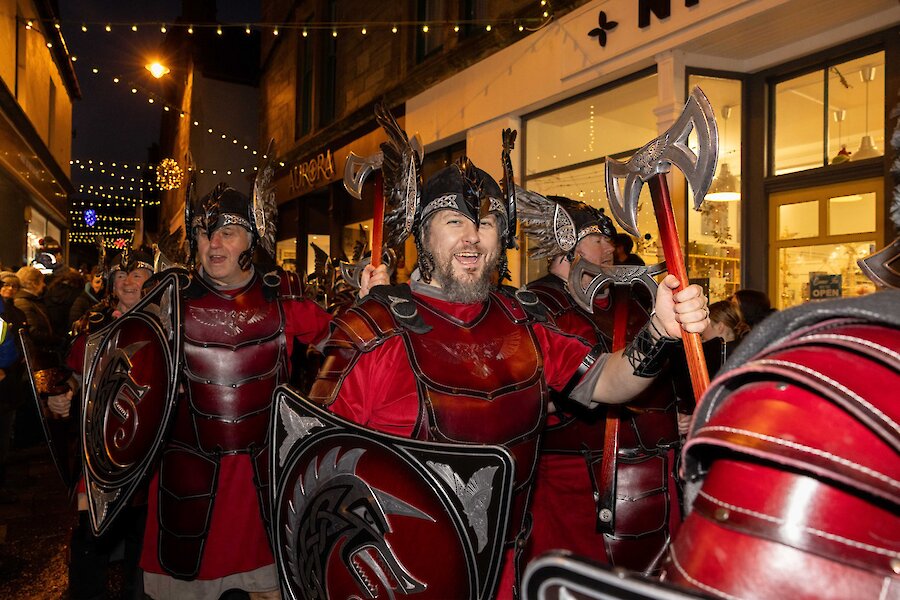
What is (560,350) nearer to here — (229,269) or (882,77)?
(229,269)

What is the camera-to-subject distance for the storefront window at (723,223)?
21.9 ft

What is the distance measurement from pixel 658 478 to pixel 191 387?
2.36 m

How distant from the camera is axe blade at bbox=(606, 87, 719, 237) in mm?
1796

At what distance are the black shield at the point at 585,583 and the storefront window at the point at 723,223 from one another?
6.28 meters

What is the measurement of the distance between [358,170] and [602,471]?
2166 millimetres

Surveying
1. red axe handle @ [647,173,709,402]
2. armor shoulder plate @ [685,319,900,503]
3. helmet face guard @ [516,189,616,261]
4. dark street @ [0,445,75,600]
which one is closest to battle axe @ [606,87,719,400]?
red axe handle @ [647,173,709,402]

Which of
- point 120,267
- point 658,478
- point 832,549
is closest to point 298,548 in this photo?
point 832,549

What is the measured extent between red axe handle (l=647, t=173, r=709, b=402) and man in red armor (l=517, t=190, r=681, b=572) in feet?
4.62

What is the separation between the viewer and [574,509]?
3.50 m

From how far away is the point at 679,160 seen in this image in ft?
6.27

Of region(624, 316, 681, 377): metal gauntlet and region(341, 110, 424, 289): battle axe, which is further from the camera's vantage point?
region(341, 110, 424, 289): battle axe

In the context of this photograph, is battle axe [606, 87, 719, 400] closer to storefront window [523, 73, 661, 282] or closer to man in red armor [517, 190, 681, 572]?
man in red armor [517, 190, 681, 572]

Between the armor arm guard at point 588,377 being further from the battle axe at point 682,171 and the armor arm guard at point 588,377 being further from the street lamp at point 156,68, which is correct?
the street lamp at point 156,68

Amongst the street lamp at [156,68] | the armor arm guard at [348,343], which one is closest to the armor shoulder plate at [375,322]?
the armor arm guard at [348,343]
